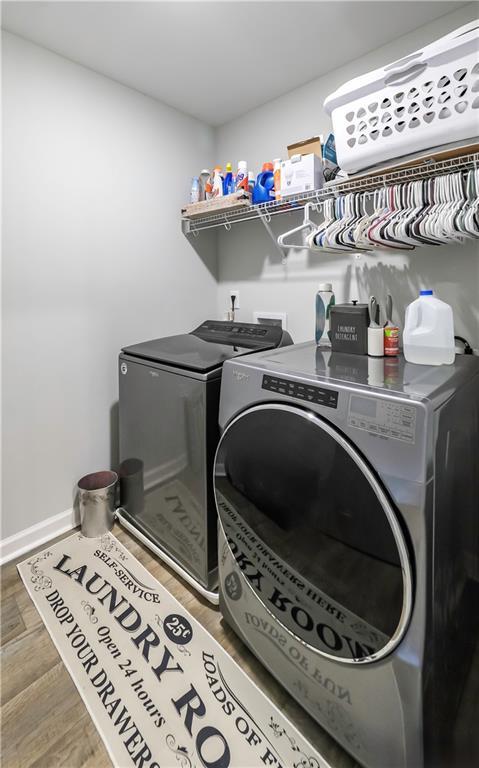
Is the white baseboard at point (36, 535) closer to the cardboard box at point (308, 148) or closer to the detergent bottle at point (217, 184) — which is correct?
the detergent bottle at point (217, 184)

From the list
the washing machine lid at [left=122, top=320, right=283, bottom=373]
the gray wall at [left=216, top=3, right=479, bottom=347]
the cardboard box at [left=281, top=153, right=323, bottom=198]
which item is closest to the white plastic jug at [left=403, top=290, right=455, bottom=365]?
the gray wall at [left=216, top=3, right=479, bottom=347]

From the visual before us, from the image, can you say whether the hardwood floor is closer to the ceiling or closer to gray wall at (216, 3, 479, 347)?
gray wall at (216, 3, 479, 347)

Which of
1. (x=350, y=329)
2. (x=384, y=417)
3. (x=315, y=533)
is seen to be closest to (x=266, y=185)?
(x=350, y=329)

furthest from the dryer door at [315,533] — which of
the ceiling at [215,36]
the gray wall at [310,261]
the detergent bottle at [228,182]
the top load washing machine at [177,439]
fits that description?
the ceiling at [215,36]

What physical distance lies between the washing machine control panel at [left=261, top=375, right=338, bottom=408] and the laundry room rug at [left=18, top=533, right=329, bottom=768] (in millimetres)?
1022

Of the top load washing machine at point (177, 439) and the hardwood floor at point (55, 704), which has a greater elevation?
the top load washing machine at point (177, 439)

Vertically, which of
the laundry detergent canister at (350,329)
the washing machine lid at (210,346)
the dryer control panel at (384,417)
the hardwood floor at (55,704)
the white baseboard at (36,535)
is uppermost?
the laundry detergent canister at (350,329)

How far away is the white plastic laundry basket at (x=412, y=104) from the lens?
1.10 m

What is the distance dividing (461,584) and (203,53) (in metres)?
2.42

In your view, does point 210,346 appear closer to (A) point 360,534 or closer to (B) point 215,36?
(A) point 360,534

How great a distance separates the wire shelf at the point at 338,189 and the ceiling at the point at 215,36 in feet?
2.17

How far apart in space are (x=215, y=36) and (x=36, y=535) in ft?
8.37

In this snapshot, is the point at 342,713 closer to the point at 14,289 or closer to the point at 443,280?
the point at 443,280

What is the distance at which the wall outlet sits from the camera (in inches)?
85.6
